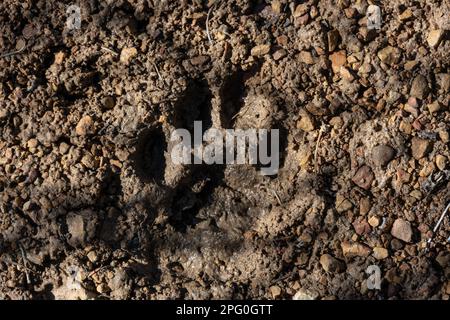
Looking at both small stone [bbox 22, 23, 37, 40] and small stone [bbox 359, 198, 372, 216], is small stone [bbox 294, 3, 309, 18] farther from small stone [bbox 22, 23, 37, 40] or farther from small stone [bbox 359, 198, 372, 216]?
small stone [bbox 22, 23, 37, 40]

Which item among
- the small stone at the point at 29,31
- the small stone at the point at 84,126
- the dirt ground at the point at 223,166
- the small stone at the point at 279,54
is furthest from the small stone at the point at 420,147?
the small stone at the point at 29,31

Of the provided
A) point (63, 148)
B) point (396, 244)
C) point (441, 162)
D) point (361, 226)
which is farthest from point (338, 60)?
point (63, 148)

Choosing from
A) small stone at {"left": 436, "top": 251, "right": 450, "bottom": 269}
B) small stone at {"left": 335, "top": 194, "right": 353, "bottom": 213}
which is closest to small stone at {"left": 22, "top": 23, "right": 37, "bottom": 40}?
small stone at {"left": 335, "top": 194, "right": 353, "bottom": 213}

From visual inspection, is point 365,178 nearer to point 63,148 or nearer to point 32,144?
point 63,148

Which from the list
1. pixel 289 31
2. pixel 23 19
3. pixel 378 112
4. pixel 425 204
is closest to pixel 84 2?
pixel 23 19

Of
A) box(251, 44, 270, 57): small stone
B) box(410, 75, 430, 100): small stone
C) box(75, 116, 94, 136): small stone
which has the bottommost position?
box(75, 116, 94, 136): small stone
